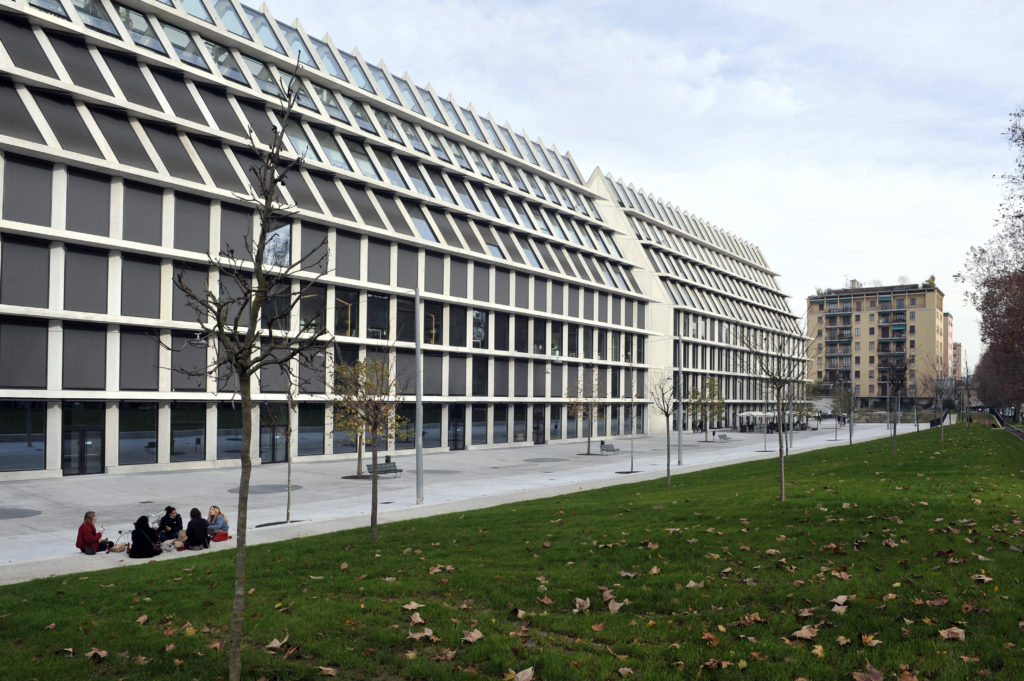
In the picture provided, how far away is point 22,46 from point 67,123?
11.7 feet

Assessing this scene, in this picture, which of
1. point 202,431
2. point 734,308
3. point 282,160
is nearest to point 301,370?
point 202,431

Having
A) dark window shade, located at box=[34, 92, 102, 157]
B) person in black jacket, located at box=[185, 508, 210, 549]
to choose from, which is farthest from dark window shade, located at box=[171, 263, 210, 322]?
person in black jacket, located at box=[185, 508, 210, 549]

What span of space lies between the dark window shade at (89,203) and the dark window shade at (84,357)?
4.51 meters

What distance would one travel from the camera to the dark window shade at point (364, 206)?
45.4m

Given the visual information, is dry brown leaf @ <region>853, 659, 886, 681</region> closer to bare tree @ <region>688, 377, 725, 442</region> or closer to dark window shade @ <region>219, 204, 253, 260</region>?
dark window shade @ <region>219, 204, 253, 260</region>

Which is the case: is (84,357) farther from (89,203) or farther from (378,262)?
(378,262)

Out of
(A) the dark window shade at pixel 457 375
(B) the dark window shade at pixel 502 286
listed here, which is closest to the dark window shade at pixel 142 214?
(A) the dark window shade at pixel 457 375

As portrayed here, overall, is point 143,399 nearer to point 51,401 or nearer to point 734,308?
point 51,401

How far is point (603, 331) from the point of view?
67938 mm

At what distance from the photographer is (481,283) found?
53.9 m

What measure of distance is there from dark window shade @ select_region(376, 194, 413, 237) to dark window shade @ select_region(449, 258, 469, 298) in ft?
15.2

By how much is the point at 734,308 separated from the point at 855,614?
3673 inches

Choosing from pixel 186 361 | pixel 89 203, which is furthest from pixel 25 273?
pixel 186 361

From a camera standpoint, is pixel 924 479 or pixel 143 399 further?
pixel 143 399
